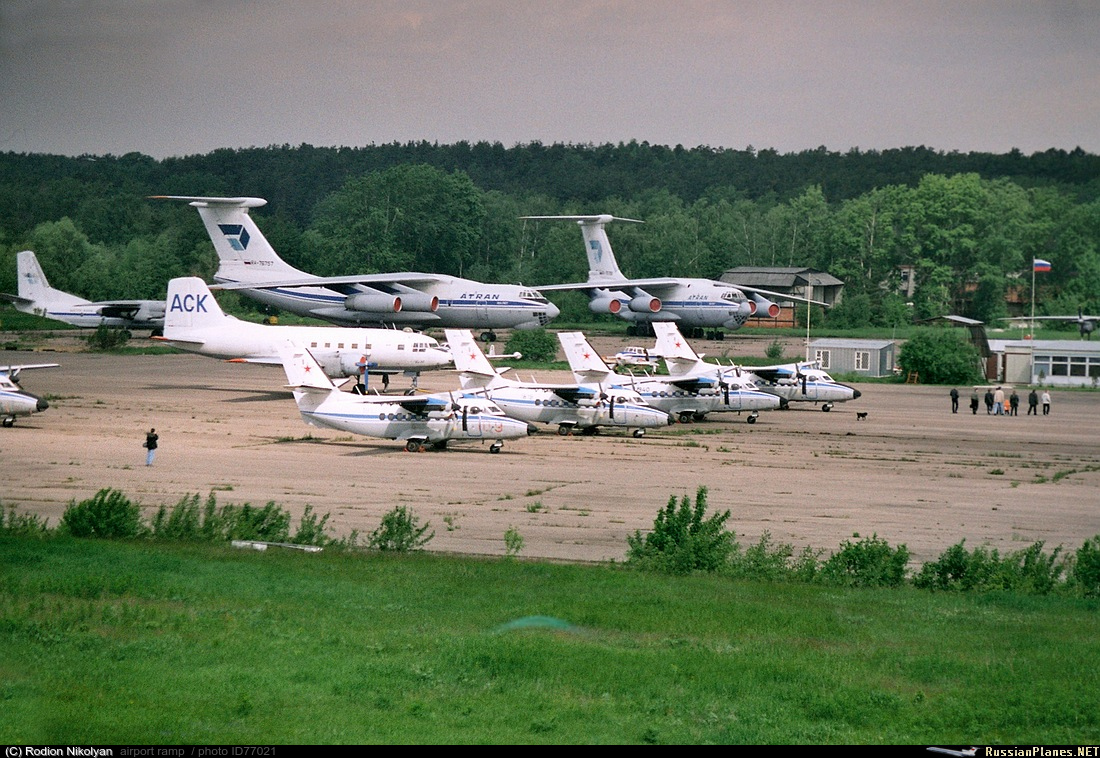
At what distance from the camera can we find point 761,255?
107 m

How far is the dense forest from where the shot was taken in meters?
27.5

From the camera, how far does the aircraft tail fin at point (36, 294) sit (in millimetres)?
73250

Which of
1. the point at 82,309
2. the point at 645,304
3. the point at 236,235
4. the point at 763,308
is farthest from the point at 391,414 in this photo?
the point at 763,308

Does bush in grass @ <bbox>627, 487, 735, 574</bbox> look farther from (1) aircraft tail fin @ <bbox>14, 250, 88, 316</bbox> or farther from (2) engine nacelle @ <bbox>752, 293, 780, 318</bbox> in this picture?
(1) aircraft tail fin @ <bbox>14, 250, 88, 316</bbox>

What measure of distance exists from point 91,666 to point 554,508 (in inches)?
630

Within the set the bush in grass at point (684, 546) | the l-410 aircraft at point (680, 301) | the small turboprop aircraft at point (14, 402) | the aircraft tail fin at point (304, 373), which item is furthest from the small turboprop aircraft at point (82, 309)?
the bush in grass at point (684, 546)

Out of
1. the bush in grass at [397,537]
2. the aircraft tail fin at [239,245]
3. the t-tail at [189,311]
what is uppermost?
the aircraft tail fin at [239,245]

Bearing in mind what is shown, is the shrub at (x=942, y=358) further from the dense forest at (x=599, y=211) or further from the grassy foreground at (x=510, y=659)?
the grassy foreground at (x=510, y=659)

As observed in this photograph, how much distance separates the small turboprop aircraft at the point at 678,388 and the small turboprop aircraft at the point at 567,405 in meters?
2.70

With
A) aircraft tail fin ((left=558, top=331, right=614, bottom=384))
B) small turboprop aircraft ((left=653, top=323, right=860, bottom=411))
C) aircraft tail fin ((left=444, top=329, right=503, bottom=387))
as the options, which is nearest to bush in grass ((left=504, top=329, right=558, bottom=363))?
small turboprop aircraft ((left=653, top=323, right=860, bottom=411))

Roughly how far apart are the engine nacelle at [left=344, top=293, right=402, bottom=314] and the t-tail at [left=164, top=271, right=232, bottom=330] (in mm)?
20553
